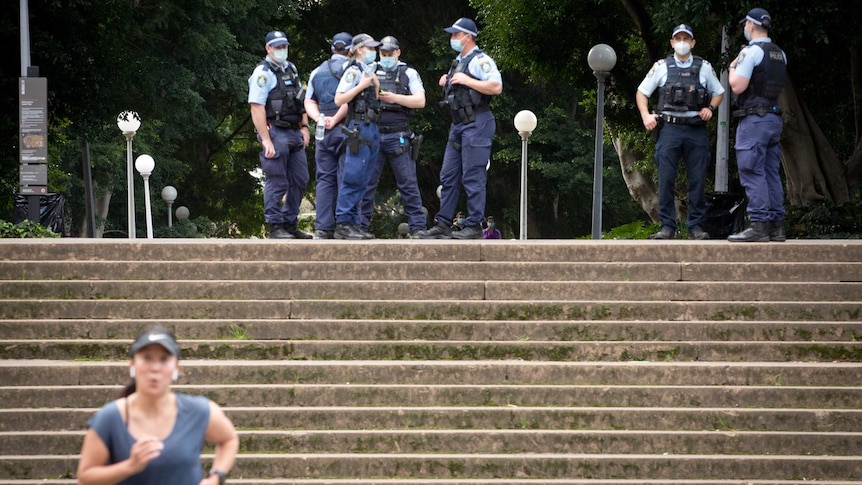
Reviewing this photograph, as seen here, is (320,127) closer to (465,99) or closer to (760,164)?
(465,99)

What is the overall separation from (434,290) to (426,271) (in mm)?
303

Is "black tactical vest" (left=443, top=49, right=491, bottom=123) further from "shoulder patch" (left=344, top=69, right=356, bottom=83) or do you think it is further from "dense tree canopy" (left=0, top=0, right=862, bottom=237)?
"dense tree canopy" (left=0, top=0, right=862, bottom=237)

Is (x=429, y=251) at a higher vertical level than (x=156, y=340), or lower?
higher

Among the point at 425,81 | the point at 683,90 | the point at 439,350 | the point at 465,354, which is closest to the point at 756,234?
→ the point at 683,90

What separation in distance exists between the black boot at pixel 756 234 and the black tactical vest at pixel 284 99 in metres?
4.20

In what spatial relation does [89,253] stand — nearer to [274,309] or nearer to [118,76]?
[274,309]

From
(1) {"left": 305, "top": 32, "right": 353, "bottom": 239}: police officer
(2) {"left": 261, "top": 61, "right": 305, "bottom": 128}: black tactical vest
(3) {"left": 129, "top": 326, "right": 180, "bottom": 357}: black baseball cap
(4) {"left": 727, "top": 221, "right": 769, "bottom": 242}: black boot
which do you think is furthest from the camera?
(1) {"left": 305, "top": 32, "right": 353, "bottom": 239}: police officer

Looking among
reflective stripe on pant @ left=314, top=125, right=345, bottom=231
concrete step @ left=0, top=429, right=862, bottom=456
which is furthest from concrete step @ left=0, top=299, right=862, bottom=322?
reflective stripe on pant @ left=314, top=125, right=345, bottom=231

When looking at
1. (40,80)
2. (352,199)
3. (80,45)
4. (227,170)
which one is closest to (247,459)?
(352,199)

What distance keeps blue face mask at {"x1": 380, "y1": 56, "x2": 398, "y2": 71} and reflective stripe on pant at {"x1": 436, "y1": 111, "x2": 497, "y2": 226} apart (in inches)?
31.2

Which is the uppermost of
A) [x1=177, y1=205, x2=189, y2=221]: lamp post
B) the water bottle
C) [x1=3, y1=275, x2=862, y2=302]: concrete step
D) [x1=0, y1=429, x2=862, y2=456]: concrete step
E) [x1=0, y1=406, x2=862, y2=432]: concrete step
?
the water bottle

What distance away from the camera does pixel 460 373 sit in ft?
34.7

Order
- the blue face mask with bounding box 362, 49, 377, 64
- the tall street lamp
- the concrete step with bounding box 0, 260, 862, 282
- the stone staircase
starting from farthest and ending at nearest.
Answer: the tall street lamp < the blue face mask with bounding box 362, 49, 377, 64 < the concrete step with bounding box 0, 260, 862, 282 < the stone staircase

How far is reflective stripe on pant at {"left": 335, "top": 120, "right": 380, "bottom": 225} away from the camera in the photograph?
13.4m
